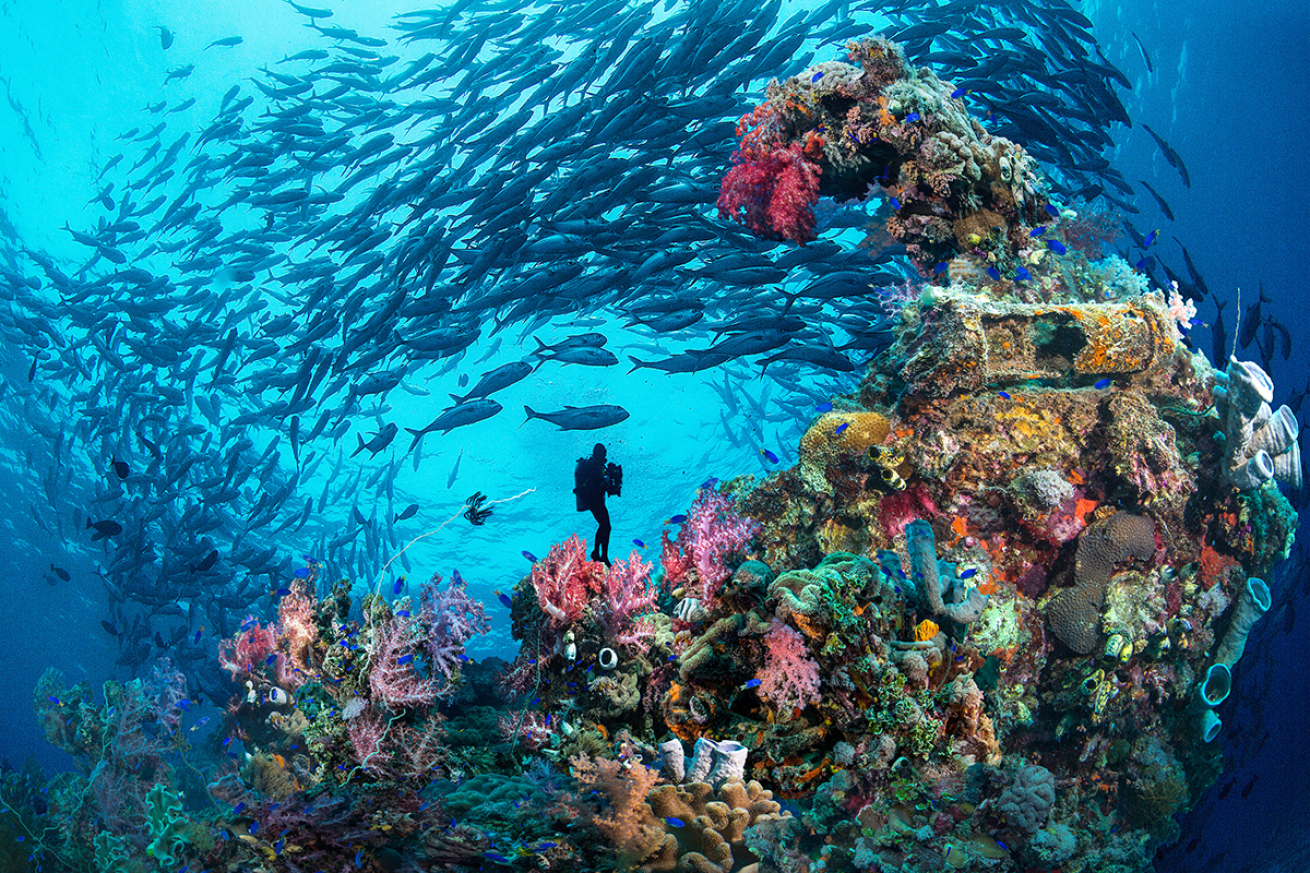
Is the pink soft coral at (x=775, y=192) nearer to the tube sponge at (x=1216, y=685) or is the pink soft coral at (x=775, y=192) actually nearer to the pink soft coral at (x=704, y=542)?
the pink soft coral at (x=704, y=542)

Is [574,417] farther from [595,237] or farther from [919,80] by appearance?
[919,80]

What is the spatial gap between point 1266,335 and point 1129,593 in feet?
17.4

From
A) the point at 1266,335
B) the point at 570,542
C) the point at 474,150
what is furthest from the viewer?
the point at 474,150

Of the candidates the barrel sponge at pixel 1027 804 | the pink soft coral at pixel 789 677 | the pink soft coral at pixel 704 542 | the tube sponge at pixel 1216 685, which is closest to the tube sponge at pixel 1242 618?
the tube sponge at pixel 1216 685

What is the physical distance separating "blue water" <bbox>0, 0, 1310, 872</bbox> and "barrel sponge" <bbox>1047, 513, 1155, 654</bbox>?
8524mm

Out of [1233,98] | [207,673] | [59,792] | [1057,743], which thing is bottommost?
[207,673]

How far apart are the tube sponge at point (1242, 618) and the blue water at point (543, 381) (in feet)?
27.7

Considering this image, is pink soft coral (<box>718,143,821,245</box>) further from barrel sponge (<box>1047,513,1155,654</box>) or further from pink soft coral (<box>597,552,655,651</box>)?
barrel sponge (<box>1047,513,1155,654</box>)

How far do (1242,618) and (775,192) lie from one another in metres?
5.46

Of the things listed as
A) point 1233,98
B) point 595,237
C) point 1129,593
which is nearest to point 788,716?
point 1129,593

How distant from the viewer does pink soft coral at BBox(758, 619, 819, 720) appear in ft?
9.57

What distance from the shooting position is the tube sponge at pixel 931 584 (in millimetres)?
3240

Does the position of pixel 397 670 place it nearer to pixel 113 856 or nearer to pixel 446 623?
pixel 446 623

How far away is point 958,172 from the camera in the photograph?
4.41m
